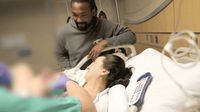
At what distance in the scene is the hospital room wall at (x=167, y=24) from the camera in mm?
1568

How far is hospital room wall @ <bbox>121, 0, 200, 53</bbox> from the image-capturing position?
157 cm

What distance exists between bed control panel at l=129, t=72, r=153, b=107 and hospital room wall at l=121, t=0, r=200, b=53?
1.40ft

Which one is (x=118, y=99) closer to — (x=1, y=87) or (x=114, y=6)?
(x=1, y=87)

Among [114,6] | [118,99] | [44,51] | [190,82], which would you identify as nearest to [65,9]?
[114,6]

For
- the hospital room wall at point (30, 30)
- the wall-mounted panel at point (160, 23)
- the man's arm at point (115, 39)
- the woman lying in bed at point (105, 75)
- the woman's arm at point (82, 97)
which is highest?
the hospital room wall at point (30, 30)

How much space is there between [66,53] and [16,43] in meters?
1.52

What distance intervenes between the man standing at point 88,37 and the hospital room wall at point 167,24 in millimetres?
147

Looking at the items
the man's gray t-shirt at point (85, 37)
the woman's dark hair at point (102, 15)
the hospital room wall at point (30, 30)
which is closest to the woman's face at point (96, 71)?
the man's gray t-shirt at point (85, 37)

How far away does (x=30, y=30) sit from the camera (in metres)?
0.62

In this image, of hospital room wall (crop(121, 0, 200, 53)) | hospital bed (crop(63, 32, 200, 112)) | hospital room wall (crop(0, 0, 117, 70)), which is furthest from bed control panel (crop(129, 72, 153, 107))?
hospital room wall (crop(0, 0, 117, 70))

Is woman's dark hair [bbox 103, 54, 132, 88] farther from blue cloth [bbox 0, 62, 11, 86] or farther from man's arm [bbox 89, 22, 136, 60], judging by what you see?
blue cloth [bbox 0, 62, 11, 86]

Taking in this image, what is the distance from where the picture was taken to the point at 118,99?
3.98 feet

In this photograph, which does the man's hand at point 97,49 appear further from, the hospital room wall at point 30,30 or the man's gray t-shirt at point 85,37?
the hospital room wall at point 30,30

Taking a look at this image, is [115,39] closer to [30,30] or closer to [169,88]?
[169,88]
